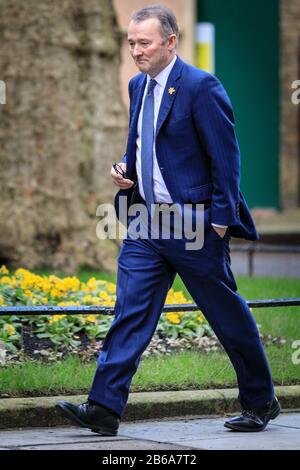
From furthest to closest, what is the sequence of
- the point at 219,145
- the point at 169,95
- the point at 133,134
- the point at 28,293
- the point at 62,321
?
the point at 28,293
the point at 62,321
the point at 133,134
the point at 169,95
the point at 219,145

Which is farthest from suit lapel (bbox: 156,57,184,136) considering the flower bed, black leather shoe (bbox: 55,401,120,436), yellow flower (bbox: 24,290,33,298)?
yellow flower (bbox: 24,290,33,298)

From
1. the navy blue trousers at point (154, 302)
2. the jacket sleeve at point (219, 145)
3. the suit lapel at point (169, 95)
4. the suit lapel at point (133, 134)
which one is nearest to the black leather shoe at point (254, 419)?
the navy blue trousers at point (154, 302)

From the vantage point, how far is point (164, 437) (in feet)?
22.2

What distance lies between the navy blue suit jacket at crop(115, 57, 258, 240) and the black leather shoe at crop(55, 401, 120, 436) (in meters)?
1.07

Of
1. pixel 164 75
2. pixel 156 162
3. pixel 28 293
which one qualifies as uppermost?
pixel 164 75

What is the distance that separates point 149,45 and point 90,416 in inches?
71.1

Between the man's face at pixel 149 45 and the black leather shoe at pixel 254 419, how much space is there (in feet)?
5.84

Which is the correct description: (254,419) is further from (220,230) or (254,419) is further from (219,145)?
(219,145)

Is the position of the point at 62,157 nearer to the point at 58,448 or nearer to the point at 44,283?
the point at 44,283

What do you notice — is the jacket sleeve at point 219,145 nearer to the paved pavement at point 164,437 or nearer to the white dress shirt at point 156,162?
the white dress shirt at point 156,162

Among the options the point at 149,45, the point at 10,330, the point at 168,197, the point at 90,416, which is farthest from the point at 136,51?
the point at 10,330

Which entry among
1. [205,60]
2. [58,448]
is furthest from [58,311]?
[205,60]

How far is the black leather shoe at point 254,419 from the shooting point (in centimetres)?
697

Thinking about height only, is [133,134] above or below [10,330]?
above
